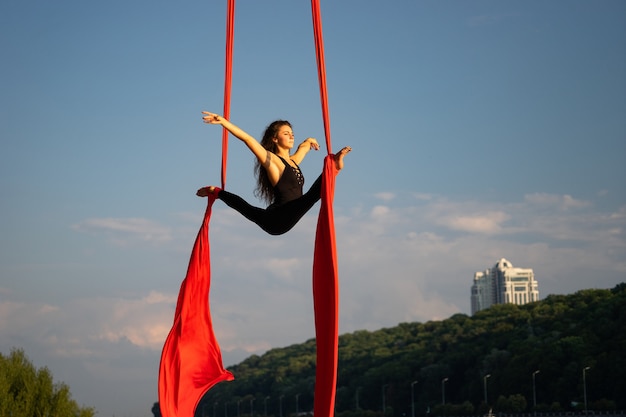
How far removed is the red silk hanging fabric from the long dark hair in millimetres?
414

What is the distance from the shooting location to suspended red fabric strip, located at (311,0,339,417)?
28.8 feet

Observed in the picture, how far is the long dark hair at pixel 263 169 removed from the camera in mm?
10023

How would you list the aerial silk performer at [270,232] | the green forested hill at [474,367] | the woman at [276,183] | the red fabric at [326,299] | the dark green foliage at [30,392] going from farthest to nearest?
the green forested hill at [474,367] → the dark green foliage at [30,392] → the woman at [276,183] → the aerial silk performer at [270,232] → the red fabric at [326,299]

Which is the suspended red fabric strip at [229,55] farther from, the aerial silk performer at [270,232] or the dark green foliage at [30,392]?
the dark green foliage at [30,392]

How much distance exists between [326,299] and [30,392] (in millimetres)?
26417

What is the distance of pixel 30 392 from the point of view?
32.9 m

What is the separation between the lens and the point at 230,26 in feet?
32.0

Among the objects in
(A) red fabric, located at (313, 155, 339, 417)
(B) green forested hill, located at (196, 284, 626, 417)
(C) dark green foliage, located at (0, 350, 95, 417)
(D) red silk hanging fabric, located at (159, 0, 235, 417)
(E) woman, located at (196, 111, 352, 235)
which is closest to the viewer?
(A) red fabric, located at (313, 155, 339, 417)

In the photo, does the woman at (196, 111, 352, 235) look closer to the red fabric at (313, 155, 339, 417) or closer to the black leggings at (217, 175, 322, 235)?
the black leggings at (217, 175, 322, 235)

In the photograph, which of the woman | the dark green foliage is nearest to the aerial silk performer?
the woman

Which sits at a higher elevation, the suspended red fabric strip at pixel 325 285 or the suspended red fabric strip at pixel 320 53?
the suspended red fabric strip at pixel 320 53

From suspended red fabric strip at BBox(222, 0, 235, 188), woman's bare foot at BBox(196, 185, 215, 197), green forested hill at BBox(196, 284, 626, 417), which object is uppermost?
green forested hill at BBox(196, 284, 626, 417)

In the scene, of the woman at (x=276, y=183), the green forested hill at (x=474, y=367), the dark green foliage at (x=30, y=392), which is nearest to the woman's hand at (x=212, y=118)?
the woman at (x=276, y=183)

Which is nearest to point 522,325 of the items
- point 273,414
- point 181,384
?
point 273,414
